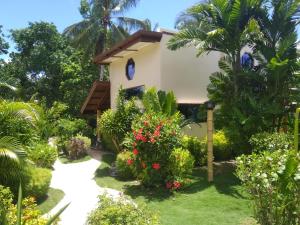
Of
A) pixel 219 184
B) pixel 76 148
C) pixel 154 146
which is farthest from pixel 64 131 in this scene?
pixel 219 184

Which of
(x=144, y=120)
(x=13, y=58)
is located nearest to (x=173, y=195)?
(x=144, y=120)

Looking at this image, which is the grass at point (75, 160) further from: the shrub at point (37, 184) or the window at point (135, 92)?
the shrub at point (37, 184)

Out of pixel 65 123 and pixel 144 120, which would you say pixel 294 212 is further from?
pixel 65 123

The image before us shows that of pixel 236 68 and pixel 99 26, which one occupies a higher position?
pixel 99 26

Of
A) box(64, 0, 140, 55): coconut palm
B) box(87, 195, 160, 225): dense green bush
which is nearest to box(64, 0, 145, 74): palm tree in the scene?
box(64, 0, 140, 55): coconut palm

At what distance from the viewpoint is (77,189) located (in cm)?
1130

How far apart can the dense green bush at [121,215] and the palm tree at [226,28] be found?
24.2 ft

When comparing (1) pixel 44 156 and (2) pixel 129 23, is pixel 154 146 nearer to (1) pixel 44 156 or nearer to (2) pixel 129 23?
(1) pixel 44 156

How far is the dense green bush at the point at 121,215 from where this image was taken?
16.3 feet

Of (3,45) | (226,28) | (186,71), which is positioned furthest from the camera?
(3,45)

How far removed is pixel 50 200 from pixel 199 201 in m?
3.94

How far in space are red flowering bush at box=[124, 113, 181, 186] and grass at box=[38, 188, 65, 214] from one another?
7.82ft

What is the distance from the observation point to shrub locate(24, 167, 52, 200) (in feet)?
30.8

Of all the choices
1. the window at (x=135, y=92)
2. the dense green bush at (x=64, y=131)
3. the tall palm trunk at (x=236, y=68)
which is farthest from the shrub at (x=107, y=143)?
the tall palm trunk at (x=236, y=68)
